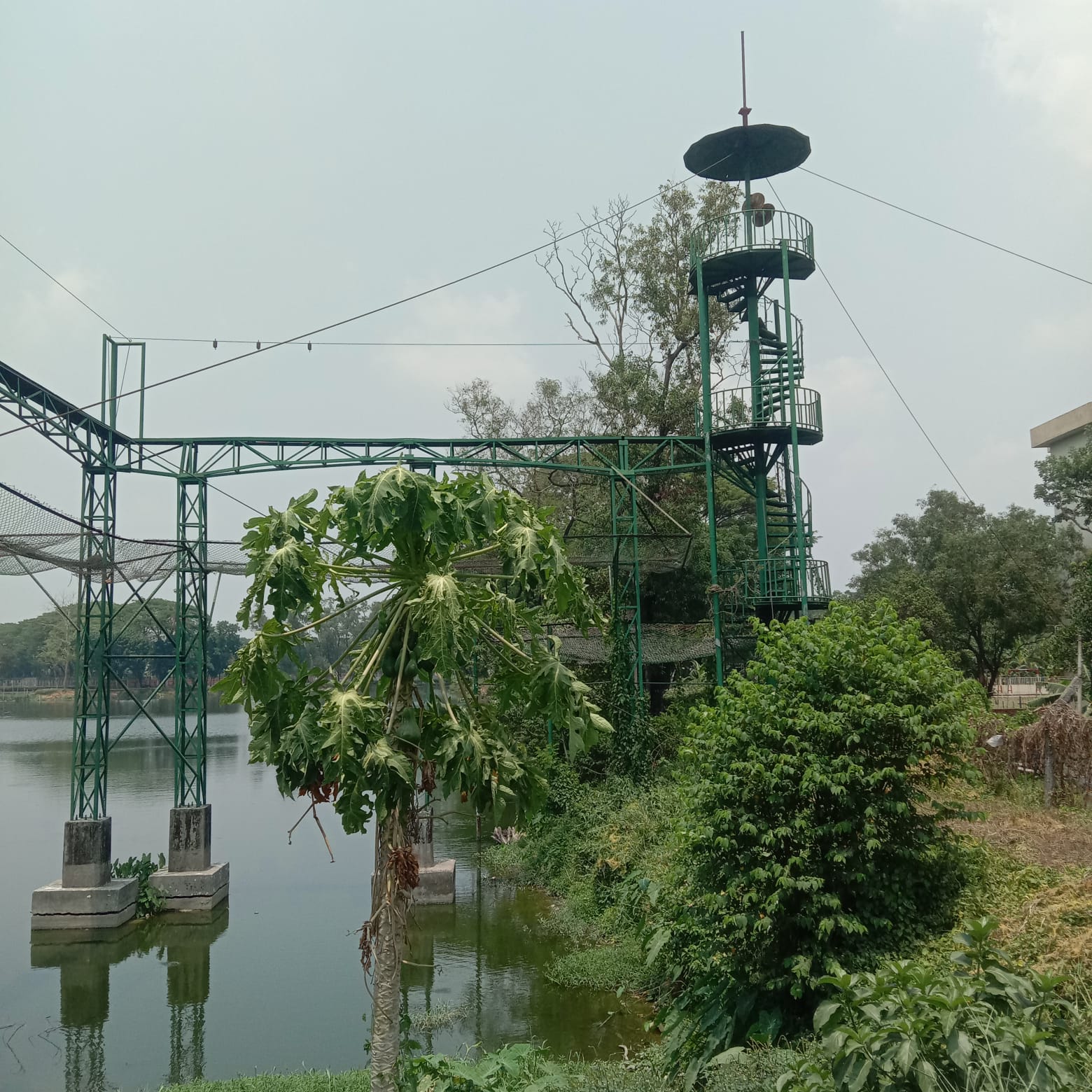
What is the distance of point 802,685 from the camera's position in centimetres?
727

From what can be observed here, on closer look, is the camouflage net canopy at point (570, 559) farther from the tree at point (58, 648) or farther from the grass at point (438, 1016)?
the tree at point (58, 648)

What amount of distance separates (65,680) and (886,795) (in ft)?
246

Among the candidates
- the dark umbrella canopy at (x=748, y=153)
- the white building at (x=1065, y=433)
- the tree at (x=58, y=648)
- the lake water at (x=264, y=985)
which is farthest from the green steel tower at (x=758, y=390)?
Answer: the tree at (x=58, y=648)

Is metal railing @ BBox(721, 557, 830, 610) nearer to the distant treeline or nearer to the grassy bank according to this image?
the grassy bank

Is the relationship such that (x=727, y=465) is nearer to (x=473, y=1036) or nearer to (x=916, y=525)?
(x=473, y=1036)

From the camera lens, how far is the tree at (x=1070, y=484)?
24730 mm

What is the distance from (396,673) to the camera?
4.41m

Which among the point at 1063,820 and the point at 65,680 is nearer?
the point at 1063,820

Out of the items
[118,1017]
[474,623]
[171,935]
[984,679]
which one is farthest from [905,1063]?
[984,679]

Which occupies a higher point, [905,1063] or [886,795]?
[886,795]

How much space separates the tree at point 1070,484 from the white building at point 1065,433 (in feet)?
24.9

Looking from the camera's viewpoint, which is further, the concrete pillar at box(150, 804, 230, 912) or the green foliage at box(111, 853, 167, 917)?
the concrete pillar at box(150, 804, 230, 912)

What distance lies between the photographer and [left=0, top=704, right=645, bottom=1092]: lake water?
8914 mm

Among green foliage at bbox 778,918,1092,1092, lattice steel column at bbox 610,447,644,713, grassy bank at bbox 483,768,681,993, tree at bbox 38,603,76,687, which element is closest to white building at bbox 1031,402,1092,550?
lattice steel column at bbox 610,447,644,713
